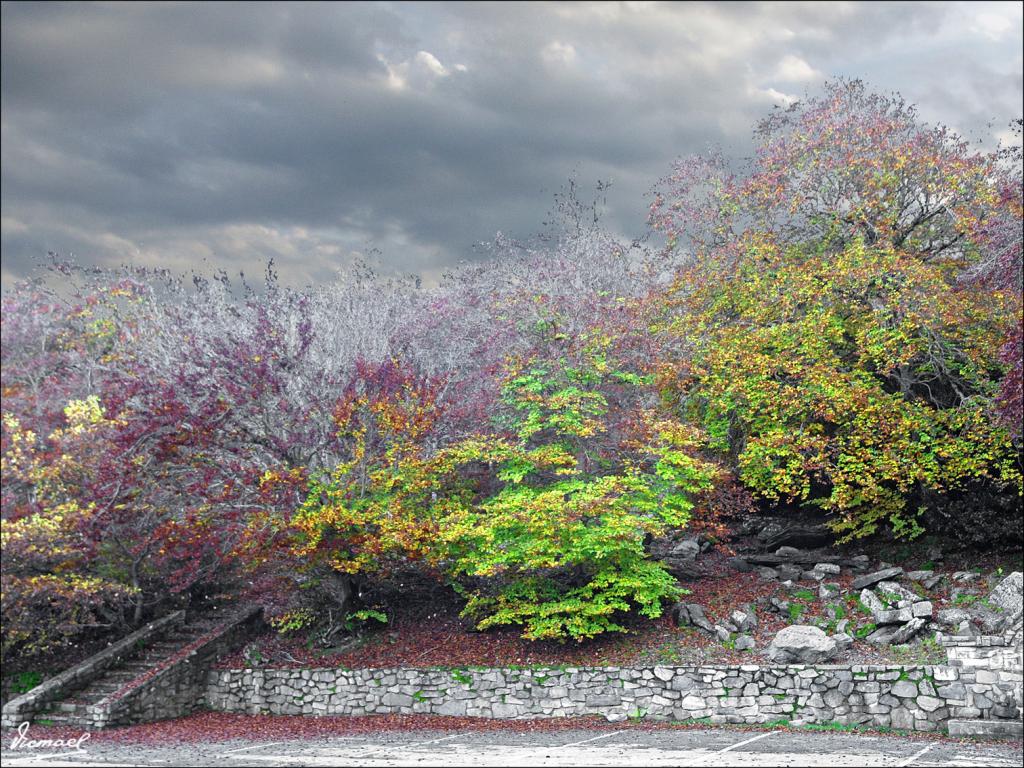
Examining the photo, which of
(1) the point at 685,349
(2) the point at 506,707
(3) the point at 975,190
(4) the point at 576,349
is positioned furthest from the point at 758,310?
(2) the point at 506,707

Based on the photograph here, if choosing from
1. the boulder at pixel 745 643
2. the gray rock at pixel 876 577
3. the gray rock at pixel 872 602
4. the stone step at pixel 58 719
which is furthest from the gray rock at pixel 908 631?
the stone step at pixel 58 719

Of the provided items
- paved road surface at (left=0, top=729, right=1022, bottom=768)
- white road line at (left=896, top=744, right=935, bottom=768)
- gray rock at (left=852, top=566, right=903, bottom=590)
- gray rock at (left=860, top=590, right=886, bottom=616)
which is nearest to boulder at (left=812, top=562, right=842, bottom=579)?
gray rock at (left=852, top=566, right=903, bottom=590)

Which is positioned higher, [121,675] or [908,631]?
[908,631]

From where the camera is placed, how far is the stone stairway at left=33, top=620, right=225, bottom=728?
15859 millimetres

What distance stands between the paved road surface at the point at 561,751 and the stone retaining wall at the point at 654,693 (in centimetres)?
77

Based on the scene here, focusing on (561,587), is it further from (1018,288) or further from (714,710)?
(1018,288)

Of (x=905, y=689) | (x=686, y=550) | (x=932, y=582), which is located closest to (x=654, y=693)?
(x=905, y=689)

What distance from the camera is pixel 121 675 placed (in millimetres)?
17062

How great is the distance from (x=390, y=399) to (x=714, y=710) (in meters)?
8.20

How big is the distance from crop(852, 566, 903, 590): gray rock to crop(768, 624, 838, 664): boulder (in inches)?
89.5

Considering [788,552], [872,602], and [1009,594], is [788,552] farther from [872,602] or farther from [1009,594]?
[1009,594]

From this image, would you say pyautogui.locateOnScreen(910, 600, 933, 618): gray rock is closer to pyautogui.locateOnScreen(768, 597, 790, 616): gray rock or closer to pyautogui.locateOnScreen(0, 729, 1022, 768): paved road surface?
pyautogui.locateOnScreen(768, 597, 790, 616): gray rock

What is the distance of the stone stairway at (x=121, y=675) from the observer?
52.0 ft

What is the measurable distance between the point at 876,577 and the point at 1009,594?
244cm
